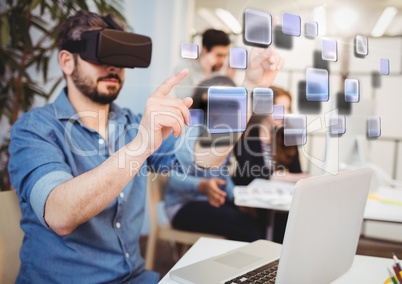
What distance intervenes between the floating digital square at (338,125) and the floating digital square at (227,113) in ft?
1.18

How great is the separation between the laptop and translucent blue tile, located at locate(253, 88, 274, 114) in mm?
600

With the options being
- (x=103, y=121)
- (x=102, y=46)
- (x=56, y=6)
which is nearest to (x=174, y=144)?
(x=103, y=121)

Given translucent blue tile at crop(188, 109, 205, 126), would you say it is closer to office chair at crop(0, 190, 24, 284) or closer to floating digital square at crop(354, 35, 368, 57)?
→ office chair at crop(0, 190, 24, 284)

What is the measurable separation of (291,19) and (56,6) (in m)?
1.04

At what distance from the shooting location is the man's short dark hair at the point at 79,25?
3.98ft

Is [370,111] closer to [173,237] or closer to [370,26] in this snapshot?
[370,26]

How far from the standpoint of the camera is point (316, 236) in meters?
0.65

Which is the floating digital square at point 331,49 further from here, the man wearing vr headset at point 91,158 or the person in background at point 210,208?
the person in background at point 210,208

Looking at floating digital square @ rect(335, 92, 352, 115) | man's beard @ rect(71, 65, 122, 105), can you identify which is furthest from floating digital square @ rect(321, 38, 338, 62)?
man's beard @ rect(71, 65, 122, 105)

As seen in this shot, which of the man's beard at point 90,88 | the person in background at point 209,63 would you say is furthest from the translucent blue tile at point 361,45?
the man's beard at point 90,88

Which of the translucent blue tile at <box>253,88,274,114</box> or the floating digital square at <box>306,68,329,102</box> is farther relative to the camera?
the floating digital square at <box>306,68,329,102</box>

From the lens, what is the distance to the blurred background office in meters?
1.70

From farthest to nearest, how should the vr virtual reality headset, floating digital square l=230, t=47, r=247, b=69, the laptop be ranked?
1. floating digital square l=230, t=47, r=247, b=69
2. the vr virtual reality headset
3. the laptop

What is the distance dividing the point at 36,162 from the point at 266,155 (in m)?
1.35
